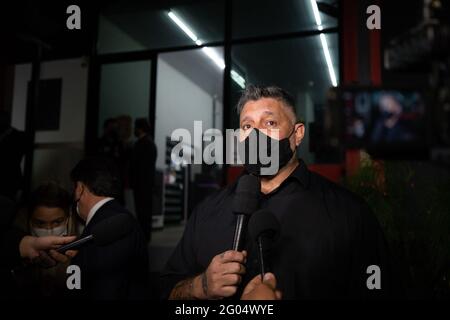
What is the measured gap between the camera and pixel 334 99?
630 mm

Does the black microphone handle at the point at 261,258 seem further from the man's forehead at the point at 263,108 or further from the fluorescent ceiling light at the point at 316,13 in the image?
the fluorescent ceiling light at the point at 316,13

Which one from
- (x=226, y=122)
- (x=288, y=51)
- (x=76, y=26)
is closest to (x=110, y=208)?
(x=226, y=122)

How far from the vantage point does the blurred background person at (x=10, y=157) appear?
2646 millimetres

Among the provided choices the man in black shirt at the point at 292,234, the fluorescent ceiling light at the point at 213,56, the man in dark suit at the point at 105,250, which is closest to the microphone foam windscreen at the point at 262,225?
the man in black shirt at the point at 292,234

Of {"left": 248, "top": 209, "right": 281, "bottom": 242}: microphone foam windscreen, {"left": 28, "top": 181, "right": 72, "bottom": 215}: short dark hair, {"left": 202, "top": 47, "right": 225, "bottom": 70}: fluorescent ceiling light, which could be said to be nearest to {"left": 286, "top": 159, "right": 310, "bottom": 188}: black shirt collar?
{"left": 248, "top": 209, "right": 281, "bottom": 242}: microphone foam windscreen

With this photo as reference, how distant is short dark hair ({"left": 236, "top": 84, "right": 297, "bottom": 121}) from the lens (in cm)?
154

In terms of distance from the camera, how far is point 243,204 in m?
1.05

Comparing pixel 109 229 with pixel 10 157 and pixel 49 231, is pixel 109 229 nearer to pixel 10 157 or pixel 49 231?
pixel 49 231

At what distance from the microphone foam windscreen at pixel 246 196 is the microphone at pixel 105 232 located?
0.51 metres

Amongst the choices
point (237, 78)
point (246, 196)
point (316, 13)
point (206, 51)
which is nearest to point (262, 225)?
point (246, 196)

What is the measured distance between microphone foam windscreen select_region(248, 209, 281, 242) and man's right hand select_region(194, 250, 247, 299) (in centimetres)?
6

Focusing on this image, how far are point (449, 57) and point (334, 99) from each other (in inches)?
6.7
